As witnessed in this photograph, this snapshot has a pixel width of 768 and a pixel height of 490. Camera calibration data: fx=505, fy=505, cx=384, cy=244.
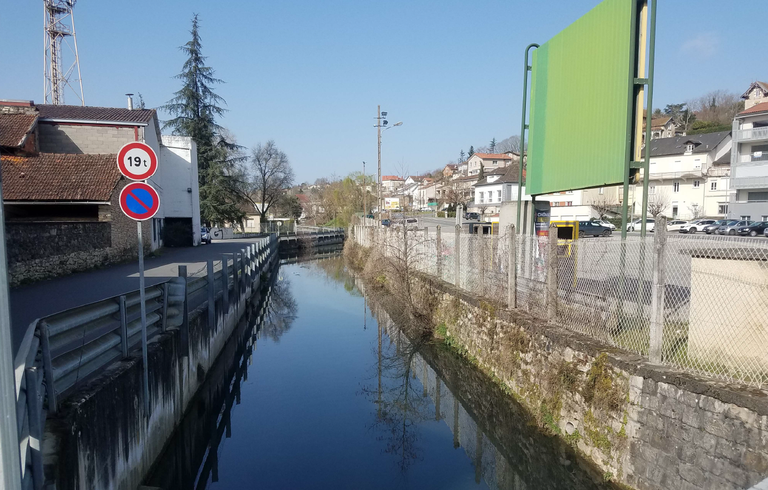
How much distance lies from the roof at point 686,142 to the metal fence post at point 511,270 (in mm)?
47893

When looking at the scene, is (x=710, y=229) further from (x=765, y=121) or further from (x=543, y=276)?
(x=543, y=276)

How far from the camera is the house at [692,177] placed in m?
47.3

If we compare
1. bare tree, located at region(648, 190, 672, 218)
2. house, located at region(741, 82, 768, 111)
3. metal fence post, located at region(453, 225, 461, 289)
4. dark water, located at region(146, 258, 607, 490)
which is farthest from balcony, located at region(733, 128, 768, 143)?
dark water, located at region(146, 258, 607, 490)

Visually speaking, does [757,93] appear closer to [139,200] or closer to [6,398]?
[139,200]

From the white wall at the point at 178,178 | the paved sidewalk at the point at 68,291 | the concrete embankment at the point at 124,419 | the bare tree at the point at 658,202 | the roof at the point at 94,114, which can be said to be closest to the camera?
the concrete embankment at the point at 124,419

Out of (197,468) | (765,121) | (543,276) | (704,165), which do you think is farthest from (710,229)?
(197,468)

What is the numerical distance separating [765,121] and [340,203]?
129 feet

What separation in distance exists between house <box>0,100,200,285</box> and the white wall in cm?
6

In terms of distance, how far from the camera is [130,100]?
31141 millimetres

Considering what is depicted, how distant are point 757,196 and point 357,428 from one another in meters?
40.6

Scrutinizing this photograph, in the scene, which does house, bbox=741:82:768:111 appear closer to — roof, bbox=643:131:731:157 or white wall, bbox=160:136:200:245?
roof, bbox=643:131:731:157

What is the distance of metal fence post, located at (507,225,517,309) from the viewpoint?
8648 millimetres

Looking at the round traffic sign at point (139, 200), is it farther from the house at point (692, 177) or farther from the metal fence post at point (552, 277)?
the house at point (692, 177)

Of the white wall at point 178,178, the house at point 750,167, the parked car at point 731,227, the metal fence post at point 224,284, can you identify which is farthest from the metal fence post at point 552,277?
the house at point 750,167
